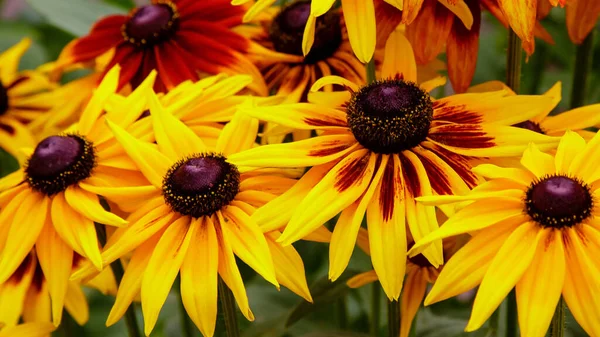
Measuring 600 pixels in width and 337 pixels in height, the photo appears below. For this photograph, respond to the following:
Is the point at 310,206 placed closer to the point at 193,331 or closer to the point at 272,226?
the point at 272,226

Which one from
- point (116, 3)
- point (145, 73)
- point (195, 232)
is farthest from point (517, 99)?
point (116, 3)

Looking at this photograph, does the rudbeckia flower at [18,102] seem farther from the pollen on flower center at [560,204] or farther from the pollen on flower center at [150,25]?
the pollen on flower center at [560,204]

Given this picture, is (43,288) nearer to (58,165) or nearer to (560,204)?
(58,165)

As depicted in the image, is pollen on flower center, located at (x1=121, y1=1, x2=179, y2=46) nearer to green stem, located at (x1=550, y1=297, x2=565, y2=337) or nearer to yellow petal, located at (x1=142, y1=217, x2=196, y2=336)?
yellow petal, located at (x1=142, y1=217, x2=196, y2=336)

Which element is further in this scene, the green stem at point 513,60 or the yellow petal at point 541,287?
the green stem at point 513,60

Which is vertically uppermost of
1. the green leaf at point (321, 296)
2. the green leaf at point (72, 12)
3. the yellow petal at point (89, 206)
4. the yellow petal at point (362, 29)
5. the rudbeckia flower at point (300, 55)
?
the green leaf at point (72, 12)

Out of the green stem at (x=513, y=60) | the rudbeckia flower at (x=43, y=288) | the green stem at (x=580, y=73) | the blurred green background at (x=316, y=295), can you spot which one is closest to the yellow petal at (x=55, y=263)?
the rudbeckia flower at (x=43, y=288)

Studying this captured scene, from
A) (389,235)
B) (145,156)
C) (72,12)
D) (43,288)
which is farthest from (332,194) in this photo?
(72,12)
